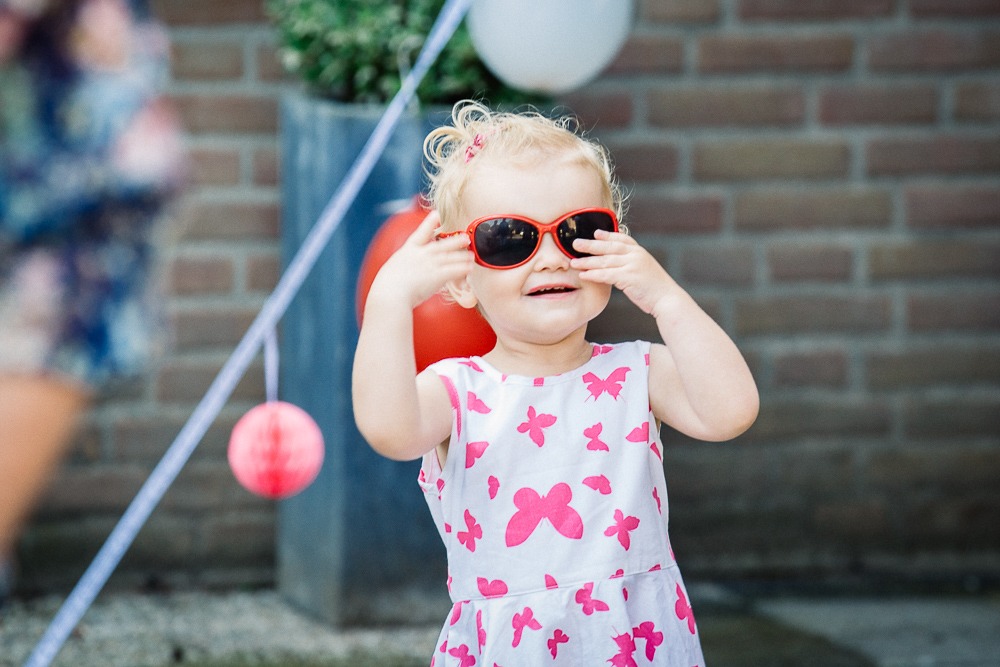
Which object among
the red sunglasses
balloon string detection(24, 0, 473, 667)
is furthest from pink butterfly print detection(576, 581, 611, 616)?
balloon string detection(24, 0, 473, 667)

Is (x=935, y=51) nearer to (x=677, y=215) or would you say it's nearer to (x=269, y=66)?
(x=677, y=215)

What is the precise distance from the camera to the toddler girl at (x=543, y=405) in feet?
5.60

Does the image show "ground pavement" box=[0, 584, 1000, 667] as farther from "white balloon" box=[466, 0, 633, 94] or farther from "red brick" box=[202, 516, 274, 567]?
"white balloon" box=[466, 0, 633, 94]

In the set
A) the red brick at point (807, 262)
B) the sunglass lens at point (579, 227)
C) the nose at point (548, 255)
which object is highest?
the sunglass lens at point (579, 227)

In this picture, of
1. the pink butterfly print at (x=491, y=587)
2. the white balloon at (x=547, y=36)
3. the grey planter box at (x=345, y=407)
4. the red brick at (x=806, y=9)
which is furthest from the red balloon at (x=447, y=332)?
the red brick at (x=806, y=9)

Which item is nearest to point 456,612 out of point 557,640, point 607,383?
point 557,640

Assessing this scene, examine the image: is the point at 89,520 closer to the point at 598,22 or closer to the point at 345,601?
the point at 345,601

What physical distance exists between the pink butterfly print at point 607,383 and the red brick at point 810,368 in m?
1.96

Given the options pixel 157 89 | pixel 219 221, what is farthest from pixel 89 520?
pixel 157 89

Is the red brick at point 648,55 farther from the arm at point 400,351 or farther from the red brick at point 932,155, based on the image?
the arm at point 400,351

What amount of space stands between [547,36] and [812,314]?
1421 millimetres

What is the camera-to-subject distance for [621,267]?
5.60ft

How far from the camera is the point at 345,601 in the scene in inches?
131

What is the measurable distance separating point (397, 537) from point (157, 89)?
131 centimetres
